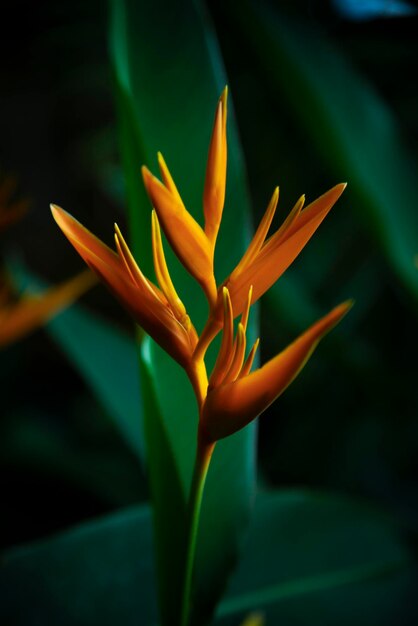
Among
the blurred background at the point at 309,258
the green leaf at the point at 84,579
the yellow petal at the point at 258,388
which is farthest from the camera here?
the blurred background at the point at 309,258

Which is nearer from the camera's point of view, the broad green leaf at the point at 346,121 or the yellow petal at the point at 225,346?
the yellow petal at the point at 225,346

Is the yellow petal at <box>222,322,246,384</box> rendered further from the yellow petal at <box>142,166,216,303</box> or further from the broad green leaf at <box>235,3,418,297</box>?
the broad green leaf at <box>235,3,418,297</box>

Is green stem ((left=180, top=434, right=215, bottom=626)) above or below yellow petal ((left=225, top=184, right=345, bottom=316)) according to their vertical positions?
below

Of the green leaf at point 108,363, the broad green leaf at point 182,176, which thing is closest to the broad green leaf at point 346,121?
the broad green leaf at point 182,176

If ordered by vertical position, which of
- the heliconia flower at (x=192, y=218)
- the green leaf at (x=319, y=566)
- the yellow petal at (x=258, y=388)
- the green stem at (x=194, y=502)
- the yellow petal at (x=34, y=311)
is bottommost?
the green leaf at (x=319, y=566)

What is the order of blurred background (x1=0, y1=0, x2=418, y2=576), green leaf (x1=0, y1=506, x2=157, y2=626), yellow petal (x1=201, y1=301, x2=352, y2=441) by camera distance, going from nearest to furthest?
yellow petal (x1=201, y1=301, x2=352, y2=441) < green leaf (x1=0, y1=506, x2=157, y2=626) < blurred background (x1=0, y1=0, x2=418, y2=576)

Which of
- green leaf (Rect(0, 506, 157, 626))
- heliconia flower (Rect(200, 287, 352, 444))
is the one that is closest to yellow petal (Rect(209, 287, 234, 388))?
heliconia flower (Rect(200, 287, 352, 444))

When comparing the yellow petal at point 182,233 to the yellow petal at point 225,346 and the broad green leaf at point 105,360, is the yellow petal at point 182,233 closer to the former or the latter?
the yellow petal at point 225,346

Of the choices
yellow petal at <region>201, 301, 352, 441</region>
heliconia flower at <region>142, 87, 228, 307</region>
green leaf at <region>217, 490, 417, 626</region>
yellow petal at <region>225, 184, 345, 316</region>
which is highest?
heliconia flower at <region>142, 87, 228, 307</region>

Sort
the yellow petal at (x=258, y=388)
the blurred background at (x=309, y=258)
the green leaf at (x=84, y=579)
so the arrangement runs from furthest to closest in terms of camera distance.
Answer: the blurred background at (x=309, y=258) < the green leaf at (x=84, y=579) < the yellow petal at (x=258, y=388)
